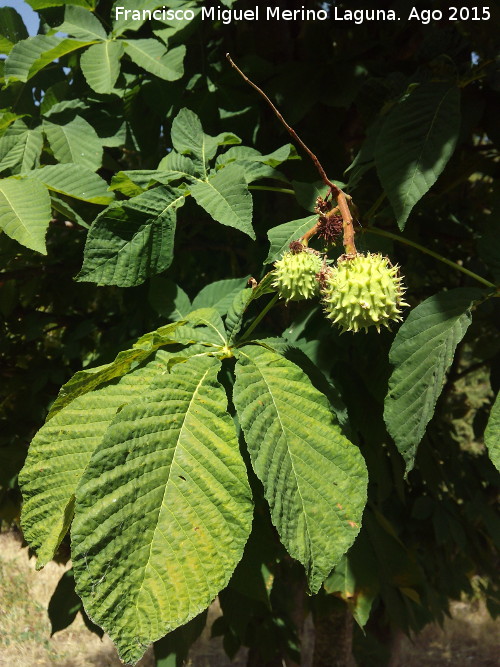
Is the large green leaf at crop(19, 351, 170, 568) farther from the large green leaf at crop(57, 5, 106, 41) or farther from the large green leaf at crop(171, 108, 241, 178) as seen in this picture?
the large green leaf at crop(57, 5, 106, 41)

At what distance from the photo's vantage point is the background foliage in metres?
1.22

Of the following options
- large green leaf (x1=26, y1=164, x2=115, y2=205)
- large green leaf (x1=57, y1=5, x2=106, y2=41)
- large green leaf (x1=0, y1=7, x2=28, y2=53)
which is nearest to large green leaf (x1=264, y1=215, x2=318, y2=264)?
large green leaf (x1=26, y1=164, x2=115, y2=205)

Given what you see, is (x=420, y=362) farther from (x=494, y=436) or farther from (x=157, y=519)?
(x=157, y=519)

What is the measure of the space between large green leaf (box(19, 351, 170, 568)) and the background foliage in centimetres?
1

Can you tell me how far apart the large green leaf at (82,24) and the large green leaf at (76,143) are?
0.77 ft

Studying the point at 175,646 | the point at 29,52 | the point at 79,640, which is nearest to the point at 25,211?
the point at 29,52

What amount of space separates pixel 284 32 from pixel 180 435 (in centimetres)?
152

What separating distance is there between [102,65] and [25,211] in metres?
0.55

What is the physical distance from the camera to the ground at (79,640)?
447 centimetres

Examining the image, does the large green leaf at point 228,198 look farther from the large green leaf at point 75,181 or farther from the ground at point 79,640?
the ground at point 79,640

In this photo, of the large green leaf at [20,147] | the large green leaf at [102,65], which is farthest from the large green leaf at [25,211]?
the large green leaf at [102,65]

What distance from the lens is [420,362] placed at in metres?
1.12

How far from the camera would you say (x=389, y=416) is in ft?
3.60

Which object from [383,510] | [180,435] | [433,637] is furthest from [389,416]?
[433,637]
